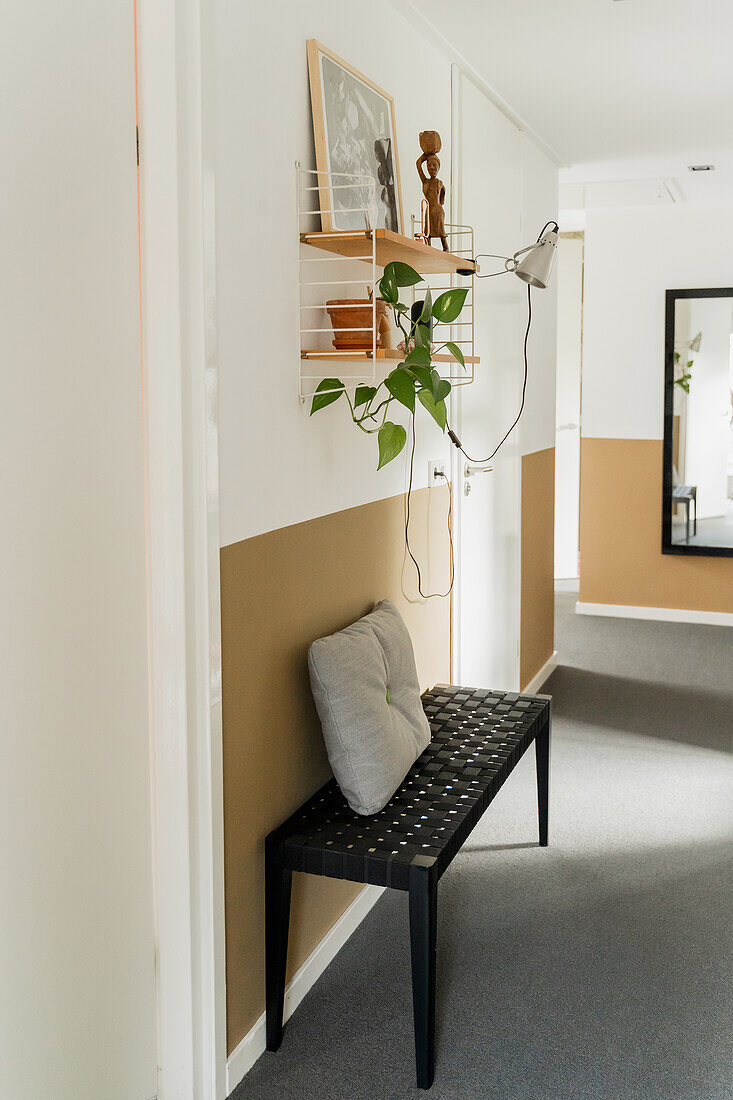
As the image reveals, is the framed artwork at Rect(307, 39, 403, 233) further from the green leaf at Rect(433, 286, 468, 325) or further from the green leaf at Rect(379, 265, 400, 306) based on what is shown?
the green leaf at Rect(433, 286, 468, 325)

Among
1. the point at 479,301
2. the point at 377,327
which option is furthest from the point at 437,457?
the point at 377,327

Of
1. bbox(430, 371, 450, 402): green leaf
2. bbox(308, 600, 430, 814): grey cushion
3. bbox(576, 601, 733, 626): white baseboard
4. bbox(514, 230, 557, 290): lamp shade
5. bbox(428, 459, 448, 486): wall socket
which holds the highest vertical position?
bbox(514, 230, 557, 290): lamp shade

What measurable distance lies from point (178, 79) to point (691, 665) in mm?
4167

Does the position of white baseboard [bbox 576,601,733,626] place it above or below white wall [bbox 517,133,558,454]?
below

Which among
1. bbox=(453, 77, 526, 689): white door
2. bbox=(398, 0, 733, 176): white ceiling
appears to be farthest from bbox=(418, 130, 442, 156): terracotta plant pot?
bbox=(453, 77, 526, 689): white door

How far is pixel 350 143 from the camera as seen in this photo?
2414mm

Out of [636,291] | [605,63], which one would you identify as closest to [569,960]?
[605,63]

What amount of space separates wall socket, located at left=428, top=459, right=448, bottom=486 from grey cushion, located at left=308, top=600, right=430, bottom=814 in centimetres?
89

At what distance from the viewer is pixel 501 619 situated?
4129mm

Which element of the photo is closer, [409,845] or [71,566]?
[71,566]

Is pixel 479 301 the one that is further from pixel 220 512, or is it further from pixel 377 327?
pixel 220 512

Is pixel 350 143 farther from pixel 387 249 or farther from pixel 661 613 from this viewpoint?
pixel 661 613

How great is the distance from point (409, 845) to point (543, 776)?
3.66 feet

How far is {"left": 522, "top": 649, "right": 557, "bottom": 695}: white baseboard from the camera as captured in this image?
469 cm
